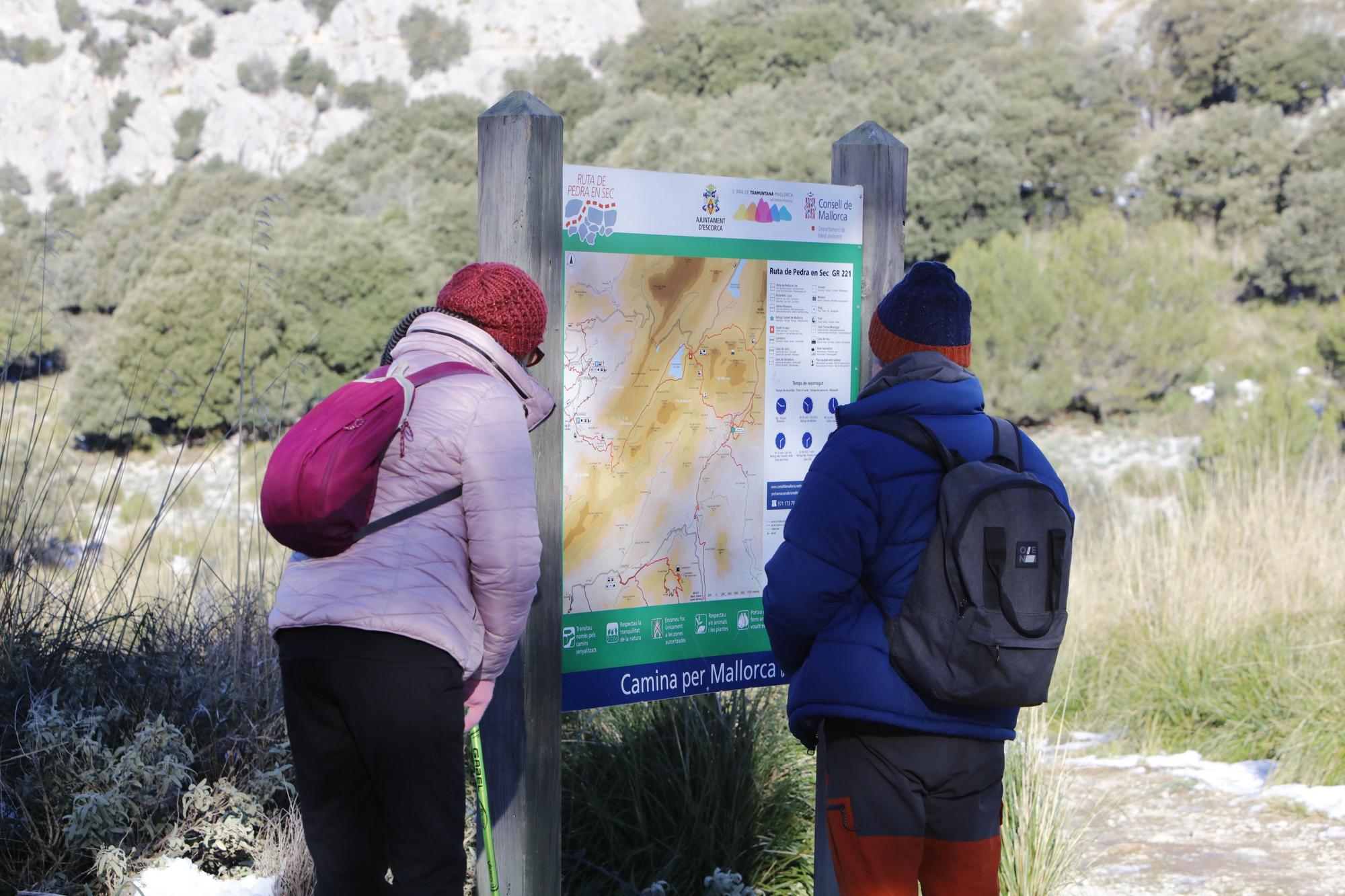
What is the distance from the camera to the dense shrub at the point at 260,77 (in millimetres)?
64750

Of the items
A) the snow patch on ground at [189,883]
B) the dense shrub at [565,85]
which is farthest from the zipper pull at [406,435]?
the dense shrub at [565,85]

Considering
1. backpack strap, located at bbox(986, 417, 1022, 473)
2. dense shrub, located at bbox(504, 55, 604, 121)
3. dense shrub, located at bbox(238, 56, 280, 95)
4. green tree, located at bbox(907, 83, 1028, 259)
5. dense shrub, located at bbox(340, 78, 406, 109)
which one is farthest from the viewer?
dense shrub, located at bbox(238, 56, 280, 95)

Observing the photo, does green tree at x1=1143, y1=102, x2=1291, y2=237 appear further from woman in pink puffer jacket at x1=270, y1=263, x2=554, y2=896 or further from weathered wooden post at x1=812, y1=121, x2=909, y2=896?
woman in pink puffer jacket at x1=270, y1=263, x2=554, y2=896

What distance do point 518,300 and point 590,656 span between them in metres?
1.01

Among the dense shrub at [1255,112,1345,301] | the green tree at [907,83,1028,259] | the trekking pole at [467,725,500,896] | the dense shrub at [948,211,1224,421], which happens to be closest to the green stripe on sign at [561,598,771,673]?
the trekking pole at [467,725,500,896]

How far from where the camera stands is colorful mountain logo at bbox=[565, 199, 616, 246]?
9.59 ft

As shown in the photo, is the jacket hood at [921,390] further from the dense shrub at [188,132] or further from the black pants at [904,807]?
the dense shrub at [188,132]

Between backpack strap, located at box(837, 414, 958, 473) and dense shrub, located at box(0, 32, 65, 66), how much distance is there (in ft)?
233

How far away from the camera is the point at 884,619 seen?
7.53ft

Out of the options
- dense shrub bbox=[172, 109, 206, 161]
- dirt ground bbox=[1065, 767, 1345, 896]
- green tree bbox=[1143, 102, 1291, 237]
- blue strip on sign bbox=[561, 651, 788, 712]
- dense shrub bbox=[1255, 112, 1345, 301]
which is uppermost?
dense shrub bbox=[172, 109, 206, 161]

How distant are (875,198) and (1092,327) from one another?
19712mm

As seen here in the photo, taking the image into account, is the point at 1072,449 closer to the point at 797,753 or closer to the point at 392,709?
the point at 797,753

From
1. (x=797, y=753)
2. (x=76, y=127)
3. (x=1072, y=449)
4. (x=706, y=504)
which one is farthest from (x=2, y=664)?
(x=76, y=127)

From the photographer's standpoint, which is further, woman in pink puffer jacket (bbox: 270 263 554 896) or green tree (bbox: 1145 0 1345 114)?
green tree (bbox: 1145 0 1345 114)
